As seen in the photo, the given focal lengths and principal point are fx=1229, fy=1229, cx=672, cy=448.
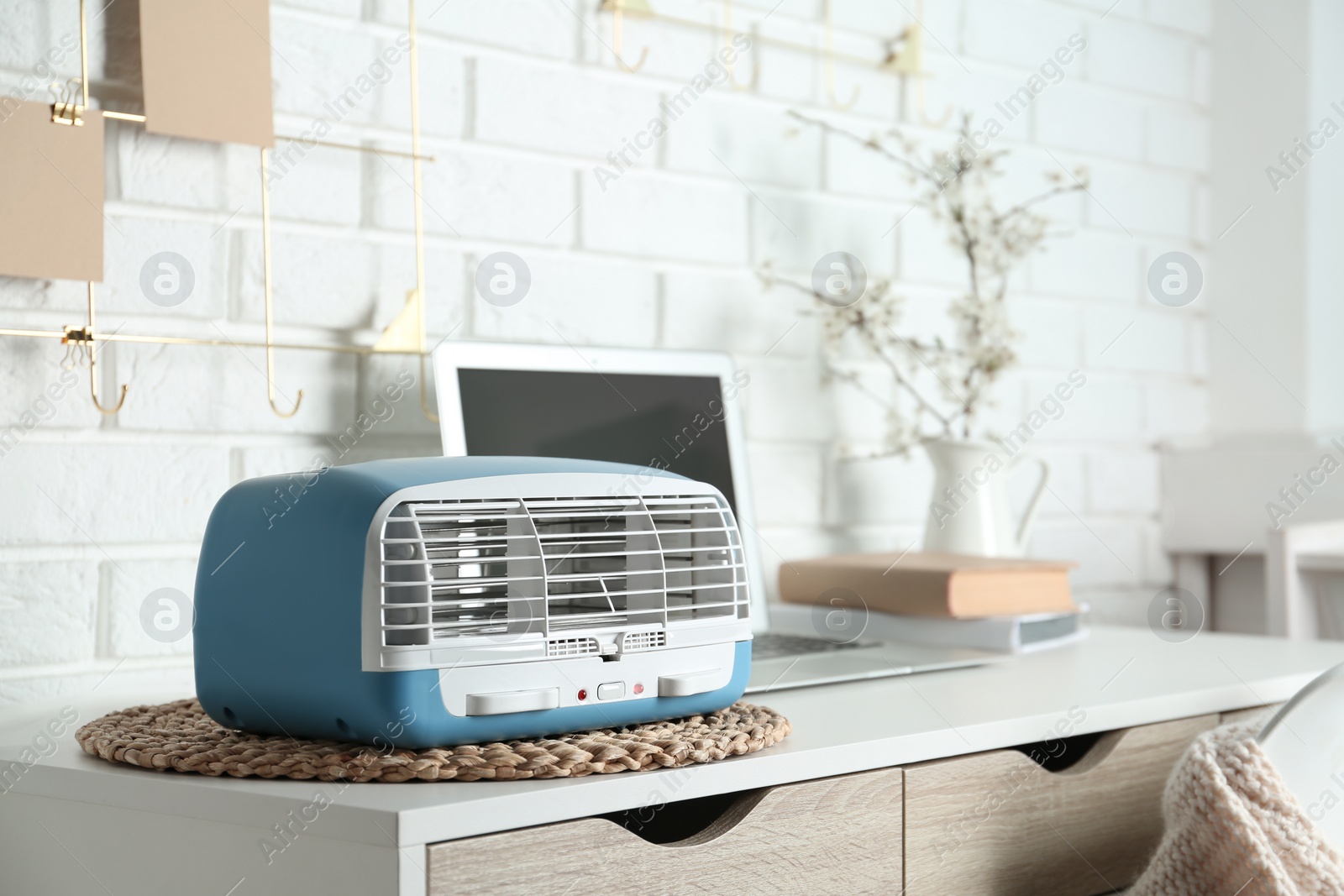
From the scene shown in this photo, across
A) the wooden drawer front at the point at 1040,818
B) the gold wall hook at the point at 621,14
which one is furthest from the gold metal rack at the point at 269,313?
the wooden drawer front at the point at 1040,818

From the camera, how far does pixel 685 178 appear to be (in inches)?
53.6

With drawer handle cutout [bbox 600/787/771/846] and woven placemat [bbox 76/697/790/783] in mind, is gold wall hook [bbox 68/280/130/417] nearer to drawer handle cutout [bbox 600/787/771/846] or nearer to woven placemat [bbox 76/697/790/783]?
woven placemat [bbox 76/697/790/783]

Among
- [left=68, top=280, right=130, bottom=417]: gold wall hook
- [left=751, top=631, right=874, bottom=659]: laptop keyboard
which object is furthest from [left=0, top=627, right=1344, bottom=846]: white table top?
[left=68, top=280, right=130, bottom=417]: gold wall hook

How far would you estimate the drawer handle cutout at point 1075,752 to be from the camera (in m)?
0.92

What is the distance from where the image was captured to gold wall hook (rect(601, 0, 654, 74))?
1.30 m

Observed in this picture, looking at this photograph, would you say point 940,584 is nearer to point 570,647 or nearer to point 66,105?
point 570,647

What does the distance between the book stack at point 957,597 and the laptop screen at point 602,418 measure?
0.51 feet

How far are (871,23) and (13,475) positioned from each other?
111 centimetres

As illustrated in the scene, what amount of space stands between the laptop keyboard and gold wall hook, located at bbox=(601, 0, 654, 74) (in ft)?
2.03

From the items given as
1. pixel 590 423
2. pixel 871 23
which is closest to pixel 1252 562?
pixel 871 23

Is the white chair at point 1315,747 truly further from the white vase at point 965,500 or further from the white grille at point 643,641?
the white vase at point 965,500

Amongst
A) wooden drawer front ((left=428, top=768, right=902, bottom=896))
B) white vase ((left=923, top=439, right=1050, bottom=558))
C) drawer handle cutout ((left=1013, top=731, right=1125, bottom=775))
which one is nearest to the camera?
wooden drawer front ((left=428, top=768, right=902, bottom=896))

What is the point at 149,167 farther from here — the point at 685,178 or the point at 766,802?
the point at 766,802

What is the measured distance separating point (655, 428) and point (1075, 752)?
0.47 metres
